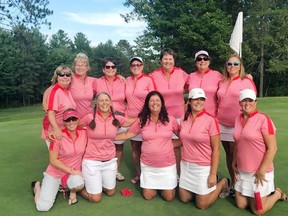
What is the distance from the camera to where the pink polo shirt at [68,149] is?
4.66m

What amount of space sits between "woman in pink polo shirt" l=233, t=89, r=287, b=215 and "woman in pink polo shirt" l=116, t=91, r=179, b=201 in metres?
0.91

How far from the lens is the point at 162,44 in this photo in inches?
1052

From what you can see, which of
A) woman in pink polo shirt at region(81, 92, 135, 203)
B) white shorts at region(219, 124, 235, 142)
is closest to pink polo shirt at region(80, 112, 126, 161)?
woman in pink polo shirt at region(81, 92, 135, 203)

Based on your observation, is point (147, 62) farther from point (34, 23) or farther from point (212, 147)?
point (212, 147)

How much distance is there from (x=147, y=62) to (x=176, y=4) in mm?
5278

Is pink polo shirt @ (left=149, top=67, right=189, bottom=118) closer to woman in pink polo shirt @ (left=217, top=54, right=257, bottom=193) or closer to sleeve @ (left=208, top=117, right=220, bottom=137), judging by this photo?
woman in pink polo shirt @ (left=217, top=54, right=257, bottom=193)

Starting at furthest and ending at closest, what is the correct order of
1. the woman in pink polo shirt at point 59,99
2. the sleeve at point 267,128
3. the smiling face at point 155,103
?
the woman in pink polo shirt at point 59,99 → the smiling face at point 155,103 → the sleeve at point 267,128

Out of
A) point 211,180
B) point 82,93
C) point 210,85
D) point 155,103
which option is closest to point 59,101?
point 82,93

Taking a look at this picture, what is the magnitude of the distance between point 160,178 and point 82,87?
1.91 metres

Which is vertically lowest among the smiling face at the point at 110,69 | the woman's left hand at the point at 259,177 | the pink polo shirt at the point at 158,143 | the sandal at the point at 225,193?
the sandal at the point at 225,193

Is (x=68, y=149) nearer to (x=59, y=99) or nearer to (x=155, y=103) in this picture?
(x=59, y=99)

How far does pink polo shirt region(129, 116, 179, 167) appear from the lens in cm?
464

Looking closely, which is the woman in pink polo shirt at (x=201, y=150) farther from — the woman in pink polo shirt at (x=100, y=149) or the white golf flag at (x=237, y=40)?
the white golf flag at (x=237, y=40)

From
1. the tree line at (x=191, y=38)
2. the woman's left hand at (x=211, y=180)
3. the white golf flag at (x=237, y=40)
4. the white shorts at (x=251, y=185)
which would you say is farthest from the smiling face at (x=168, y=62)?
the tree line at (x=191, y=38)
